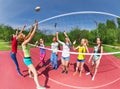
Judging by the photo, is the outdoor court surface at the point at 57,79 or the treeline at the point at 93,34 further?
the treeline at the point at 93,34

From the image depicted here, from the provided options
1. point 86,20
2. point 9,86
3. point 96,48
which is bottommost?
point 9,86

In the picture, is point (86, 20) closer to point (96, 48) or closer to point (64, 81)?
point (96, 48)

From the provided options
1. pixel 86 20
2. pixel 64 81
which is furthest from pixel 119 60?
pixel 64 81

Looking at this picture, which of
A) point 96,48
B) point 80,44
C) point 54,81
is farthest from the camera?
point 80,44

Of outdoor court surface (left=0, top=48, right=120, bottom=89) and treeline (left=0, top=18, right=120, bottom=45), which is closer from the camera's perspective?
outdoor court surface (left=0, top=48, right=120, bottom=89)

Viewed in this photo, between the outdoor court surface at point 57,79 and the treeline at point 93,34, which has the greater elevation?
the treeline at point 93,34

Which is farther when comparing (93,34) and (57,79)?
(93,34)

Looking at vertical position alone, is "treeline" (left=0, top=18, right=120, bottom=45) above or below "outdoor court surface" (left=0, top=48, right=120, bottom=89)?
above

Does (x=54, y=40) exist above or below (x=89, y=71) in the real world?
above

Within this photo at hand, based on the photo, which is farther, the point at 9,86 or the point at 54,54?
the point at 54,54

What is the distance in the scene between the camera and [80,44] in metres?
11.6

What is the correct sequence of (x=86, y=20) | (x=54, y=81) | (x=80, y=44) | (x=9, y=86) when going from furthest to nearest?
(x=86, y=20) → (x=80, y=44) → (x=54, y=81) → (x=9, y=86)

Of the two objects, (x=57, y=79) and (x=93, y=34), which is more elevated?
(x=93, y=34)

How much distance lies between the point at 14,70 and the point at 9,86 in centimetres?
248
